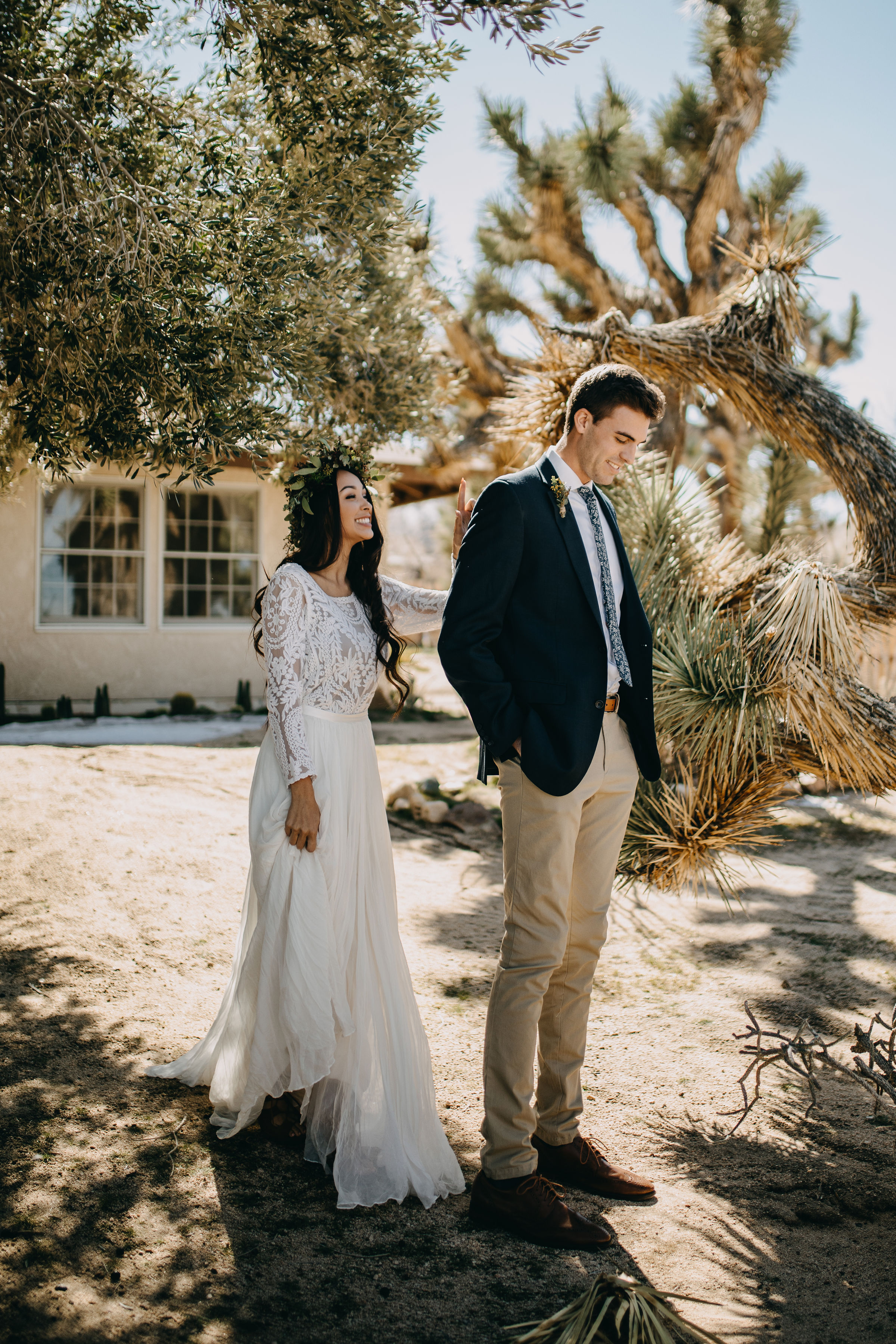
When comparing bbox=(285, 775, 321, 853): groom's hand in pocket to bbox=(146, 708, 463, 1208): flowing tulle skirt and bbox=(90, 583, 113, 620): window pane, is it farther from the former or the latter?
bbox=(90, 583, 113, 620): window pane

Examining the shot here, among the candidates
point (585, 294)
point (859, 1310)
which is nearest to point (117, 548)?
point (585, 294)

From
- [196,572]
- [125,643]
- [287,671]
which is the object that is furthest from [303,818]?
[196,572]

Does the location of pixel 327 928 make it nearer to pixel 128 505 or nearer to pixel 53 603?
pixel 53 603

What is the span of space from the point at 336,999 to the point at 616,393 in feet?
6.06

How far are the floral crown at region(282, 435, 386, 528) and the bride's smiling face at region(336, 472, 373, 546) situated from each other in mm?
50

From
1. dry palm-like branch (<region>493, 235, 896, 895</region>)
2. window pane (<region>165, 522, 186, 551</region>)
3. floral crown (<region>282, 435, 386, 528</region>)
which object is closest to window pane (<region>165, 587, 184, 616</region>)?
window pane (<region>165, 522, 186, 551</region>)

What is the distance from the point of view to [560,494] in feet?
8.91

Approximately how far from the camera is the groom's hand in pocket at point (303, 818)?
2.85 meters

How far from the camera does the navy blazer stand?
2.50 metres

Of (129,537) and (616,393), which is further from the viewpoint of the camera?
(129,537)

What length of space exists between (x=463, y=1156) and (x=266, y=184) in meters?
3.54

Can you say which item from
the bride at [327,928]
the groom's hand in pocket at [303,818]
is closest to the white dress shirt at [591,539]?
the bride at [327,928]

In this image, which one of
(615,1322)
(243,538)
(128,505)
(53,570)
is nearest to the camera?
(615,1322)

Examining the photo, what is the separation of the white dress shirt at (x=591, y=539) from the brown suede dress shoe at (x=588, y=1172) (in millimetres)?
1300
